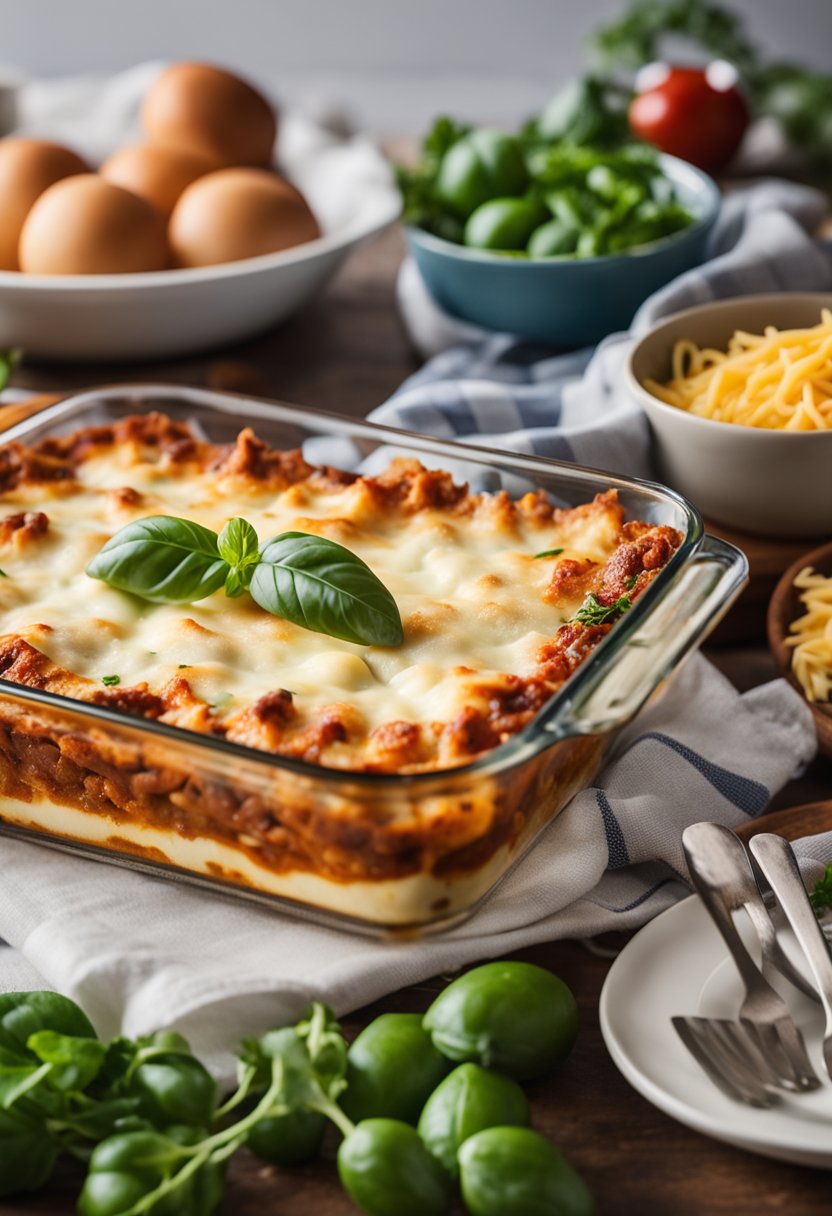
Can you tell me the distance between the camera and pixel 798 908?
163cm

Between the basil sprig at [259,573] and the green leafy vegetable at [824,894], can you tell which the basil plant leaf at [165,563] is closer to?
the basil sprig at [259,573]

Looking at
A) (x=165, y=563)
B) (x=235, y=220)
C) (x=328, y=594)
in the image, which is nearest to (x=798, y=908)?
(x=328, y=594)

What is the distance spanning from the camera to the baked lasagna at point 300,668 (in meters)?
1.62

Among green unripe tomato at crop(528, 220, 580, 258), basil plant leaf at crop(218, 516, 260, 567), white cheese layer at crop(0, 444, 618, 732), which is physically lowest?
white cheese layer at crop(0, 444, 618, 732)

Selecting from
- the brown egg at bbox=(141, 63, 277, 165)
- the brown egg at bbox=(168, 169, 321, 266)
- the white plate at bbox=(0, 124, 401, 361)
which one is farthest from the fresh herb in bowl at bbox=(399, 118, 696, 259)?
the brown egg at bbox=(141, 63, 277, 165)

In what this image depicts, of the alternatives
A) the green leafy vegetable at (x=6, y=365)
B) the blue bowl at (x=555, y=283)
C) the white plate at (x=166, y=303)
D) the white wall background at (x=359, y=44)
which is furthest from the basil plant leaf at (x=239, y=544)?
the white wall background at (x=359, y=44)

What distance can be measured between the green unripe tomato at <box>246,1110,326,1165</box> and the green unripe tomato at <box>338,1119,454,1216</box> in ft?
0.29

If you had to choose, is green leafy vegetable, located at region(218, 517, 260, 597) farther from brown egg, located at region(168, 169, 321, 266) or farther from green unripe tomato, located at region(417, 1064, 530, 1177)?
brown egg, located at region(168, 169, 321, 266)

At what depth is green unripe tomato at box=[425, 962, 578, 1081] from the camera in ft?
4.76

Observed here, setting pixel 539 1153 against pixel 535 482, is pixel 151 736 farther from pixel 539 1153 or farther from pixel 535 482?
pixel 535 482

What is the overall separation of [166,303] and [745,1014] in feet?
6.87

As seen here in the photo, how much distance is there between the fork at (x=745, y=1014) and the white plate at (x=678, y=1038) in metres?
0.02

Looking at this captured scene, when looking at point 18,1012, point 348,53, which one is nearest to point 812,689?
point 18,1012

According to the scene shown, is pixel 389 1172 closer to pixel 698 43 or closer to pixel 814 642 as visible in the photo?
pixel 814 642
